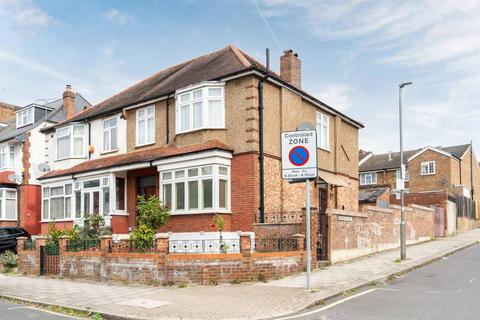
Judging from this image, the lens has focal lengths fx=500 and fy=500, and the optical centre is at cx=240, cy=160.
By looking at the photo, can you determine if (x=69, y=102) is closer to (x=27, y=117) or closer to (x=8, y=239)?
(x=27, y=117)

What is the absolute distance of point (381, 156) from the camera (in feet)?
196

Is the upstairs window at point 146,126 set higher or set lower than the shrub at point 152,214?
higher

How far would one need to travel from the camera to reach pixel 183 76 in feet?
74.2

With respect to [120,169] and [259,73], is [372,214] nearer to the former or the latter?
[259,73]

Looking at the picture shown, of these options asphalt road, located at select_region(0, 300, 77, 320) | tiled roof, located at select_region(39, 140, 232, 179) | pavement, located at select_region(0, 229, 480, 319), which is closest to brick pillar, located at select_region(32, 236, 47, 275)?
pavement, located at select_region(0, 229, 480, 319)

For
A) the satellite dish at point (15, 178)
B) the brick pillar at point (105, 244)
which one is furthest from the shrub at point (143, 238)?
the satellite dish at point (15, 178)

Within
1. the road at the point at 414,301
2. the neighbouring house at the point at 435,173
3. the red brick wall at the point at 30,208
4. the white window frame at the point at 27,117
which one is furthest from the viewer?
the neighbouring house at the point at 435,173

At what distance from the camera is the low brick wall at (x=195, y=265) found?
13133 mm

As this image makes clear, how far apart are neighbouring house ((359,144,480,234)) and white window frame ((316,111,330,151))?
60.5ft

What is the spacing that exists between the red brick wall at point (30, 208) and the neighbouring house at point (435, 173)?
26835 millimetres

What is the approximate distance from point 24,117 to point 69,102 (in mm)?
4446

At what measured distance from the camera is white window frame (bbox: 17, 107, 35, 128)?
33.7 metres

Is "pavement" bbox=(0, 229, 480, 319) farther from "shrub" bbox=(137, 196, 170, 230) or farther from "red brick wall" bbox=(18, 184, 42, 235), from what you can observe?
"red brick wall" bbox=(18, 184, 42, 235)

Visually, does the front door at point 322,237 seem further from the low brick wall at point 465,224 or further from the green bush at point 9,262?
the low brick wall at point 465,224
